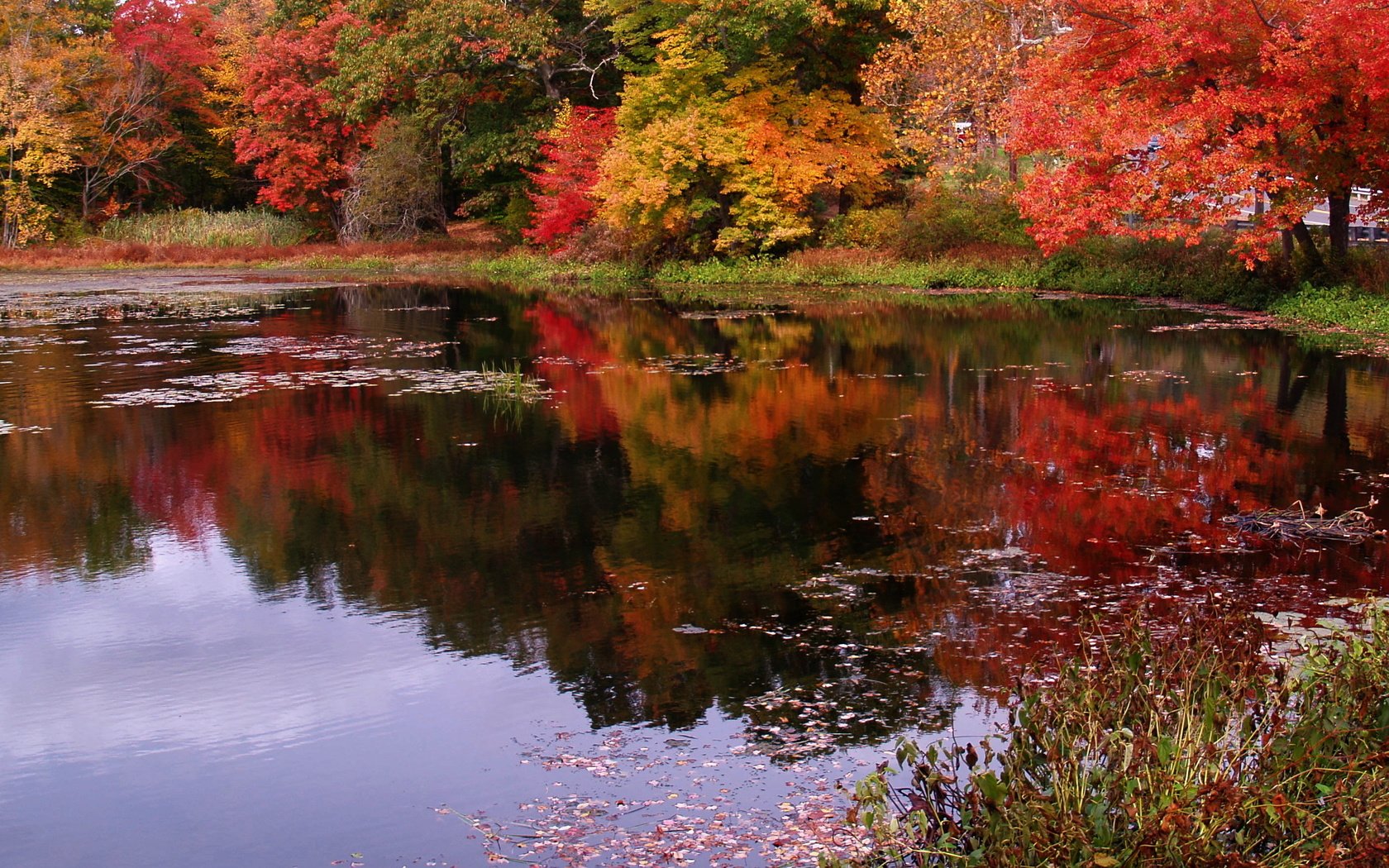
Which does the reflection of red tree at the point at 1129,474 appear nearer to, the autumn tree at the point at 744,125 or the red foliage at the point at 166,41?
the autumn tree at the point at 744,125

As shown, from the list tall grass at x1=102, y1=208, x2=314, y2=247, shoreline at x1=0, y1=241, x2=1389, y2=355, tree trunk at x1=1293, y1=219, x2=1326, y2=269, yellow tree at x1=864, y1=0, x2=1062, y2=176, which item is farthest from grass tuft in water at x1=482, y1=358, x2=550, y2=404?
tall grass at x1=102, y1=208, x2=314, y2=247

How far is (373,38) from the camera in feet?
133

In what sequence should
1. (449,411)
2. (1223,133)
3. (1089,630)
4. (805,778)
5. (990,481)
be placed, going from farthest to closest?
(1223,133) < (449,411) < (990,481) < (1089,630) < (805,778)

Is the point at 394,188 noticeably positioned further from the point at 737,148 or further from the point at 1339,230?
the point at 1339,230

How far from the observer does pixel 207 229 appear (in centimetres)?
4491

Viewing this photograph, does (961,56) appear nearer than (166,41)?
Yes

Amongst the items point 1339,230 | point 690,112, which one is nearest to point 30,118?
point 690,112

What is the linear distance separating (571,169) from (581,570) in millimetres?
29496

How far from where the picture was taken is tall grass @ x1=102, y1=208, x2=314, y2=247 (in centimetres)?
4459

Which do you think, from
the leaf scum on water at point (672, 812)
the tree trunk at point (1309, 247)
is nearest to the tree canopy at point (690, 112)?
the tree trunk at point (1309, 247)

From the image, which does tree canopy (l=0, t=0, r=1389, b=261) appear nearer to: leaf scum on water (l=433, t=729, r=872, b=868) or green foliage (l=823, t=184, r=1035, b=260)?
green foliage (l=823, t=184, r=1035, b=260)

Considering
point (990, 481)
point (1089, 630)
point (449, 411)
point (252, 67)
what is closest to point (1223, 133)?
point (990, 481)

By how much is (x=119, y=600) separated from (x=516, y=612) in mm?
2785

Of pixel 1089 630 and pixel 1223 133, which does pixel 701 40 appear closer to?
pixel 1223 133
